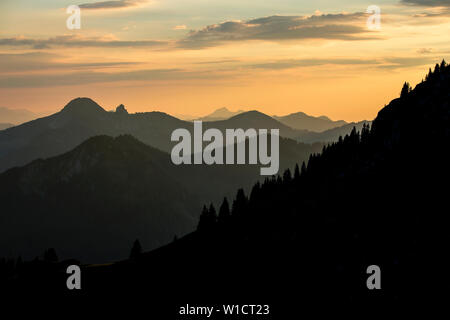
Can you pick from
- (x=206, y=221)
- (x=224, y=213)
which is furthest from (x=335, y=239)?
(x=206, y=221)

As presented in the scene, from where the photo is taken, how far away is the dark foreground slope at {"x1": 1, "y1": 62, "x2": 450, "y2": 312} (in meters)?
132

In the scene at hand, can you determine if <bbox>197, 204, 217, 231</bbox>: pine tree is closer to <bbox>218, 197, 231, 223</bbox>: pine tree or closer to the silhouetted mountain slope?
the silhouetted mountain slope

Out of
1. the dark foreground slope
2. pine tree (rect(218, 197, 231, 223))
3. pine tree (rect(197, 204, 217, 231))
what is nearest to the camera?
the dark foreground slope

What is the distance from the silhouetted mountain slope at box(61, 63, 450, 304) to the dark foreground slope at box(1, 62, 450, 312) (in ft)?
0.90

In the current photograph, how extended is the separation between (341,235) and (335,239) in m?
1.67

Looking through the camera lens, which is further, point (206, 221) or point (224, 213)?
point (224, 213)

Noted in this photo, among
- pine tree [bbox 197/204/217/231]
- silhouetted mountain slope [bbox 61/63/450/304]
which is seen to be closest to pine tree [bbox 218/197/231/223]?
silhouetted mountain slope [bbox 61/63/450/304]

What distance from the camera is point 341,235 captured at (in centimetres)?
14700

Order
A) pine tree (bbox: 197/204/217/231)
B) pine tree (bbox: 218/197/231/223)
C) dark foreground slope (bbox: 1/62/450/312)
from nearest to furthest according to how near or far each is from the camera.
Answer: dark foreground slope (bbox: 1/62/450/312) < pine tree (bbox: 197/204/217/231) < pine tree (bbox: 218/197/231/223)

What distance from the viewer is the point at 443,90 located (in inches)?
7283

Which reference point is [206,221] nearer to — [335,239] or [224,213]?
[224,213]

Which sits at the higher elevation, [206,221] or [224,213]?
[224,213]

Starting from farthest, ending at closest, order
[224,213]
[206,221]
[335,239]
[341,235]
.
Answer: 1. [224,213]
2. [206,221]
3. [341,235]
4. [335,239]
